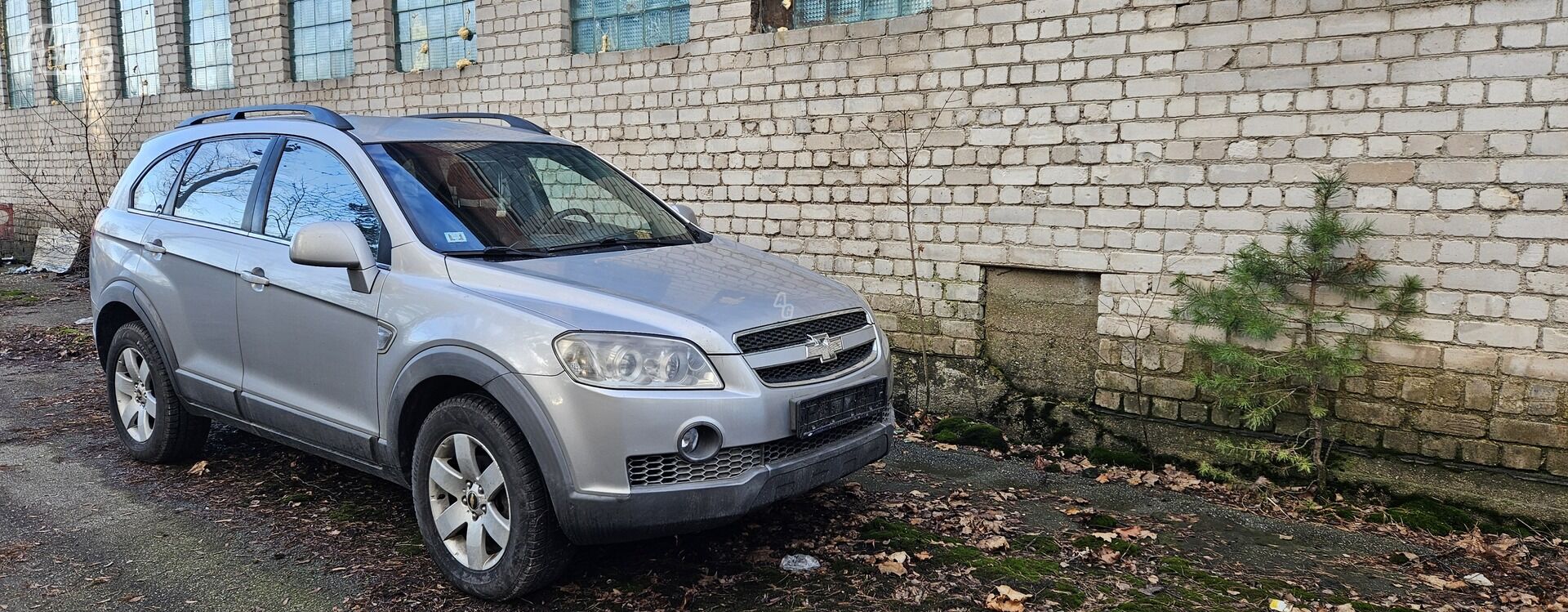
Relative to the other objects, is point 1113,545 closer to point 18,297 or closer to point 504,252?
point 504,252

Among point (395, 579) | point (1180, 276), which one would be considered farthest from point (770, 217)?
point (395, 579)

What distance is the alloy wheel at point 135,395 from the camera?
5152 millimetres

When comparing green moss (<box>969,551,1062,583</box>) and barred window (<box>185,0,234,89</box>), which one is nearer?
green moss (<box>969,551,1062,583</box>)

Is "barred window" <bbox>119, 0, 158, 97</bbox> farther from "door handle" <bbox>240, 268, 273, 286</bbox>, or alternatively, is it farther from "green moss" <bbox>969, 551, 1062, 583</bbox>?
"green moss" <bbox>969, 551, 1062, 583</bbox>

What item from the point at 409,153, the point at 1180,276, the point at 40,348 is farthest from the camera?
the point at 40,348

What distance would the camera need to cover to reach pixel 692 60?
7840mm

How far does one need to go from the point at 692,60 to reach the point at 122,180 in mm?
3970

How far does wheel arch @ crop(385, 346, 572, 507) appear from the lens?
3.26m

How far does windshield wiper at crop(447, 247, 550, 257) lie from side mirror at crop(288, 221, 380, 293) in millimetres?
335

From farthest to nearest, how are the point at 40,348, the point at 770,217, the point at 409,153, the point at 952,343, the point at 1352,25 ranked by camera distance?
the point at 40,348, the point at 770,217, the point at 952,343, the point at 1352,25, the point at 409,153

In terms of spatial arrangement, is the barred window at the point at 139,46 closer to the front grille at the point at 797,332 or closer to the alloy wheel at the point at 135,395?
the alloy wheel at the point at 135,395

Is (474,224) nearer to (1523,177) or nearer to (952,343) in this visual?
(952,343)

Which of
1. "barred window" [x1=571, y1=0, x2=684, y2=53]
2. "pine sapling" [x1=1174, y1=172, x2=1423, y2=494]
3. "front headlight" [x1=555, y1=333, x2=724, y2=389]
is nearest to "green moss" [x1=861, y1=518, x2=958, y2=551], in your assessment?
"front headlight" [x1=555, y1=333, x2=724, y2=389]

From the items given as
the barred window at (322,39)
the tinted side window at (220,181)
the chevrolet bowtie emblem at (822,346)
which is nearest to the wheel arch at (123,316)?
the tinted side window at (220,181)
